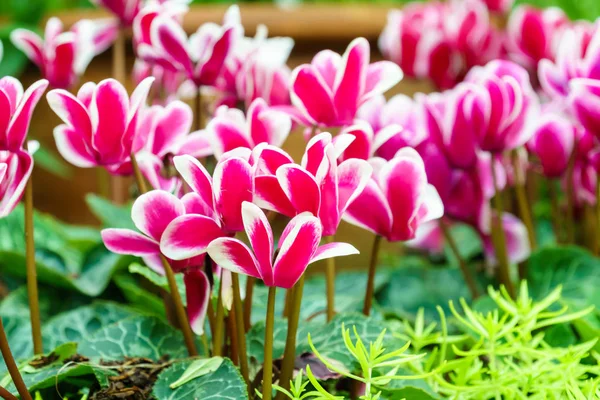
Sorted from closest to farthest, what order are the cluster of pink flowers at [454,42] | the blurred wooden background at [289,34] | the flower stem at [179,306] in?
the flower stem at [179,306], the cluster of pink flowers at [454,42], the blurred wooden background at [289,34]

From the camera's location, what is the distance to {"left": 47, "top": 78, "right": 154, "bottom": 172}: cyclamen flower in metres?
0.53

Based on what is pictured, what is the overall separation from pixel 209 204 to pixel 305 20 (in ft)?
4.33

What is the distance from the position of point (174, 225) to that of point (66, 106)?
0.14 m

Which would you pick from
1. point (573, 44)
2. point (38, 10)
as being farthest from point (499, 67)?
point (38, 10)

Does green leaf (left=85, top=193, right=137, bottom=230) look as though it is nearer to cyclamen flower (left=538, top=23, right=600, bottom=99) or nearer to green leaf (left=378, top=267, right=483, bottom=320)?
green leaf (left=378, top=267, right=483, bottom=320)

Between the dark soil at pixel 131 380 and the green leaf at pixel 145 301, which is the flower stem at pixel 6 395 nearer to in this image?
the dark soil at pixel 131 380

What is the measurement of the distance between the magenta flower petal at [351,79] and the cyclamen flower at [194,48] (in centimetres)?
14

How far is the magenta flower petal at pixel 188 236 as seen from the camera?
0.47m

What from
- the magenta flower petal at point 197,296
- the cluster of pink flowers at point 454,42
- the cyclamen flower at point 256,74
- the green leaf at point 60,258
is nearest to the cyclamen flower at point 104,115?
the magenta flower petal at point 197,296

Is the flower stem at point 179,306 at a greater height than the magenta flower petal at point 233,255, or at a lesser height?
lesser

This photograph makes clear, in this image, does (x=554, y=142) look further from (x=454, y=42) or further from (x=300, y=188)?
(x=300, y=188)

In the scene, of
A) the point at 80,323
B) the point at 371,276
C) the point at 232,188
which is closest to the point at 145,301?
the point at 80,323

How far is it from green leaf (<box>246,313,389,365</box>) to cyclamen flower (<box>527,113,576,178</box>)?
1.15 ft

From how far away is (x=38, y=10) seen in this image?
1.91 meters
